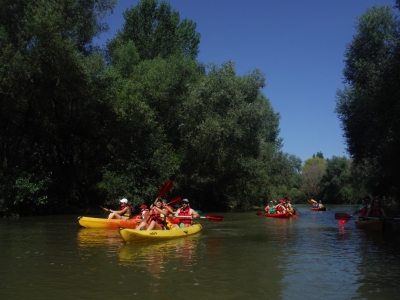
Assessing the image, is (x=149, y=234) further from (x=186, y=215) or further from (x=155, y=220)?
(x=186, y=215)

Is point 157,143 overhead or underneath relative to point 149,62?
underneath

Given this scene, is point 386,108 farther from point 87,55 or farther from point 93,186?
point 93,186

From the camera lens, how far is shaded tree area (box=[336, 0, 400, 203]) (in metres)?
18.2

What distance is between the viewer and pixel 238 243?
11.4 meters

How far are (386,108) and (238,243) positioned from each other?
28.5 feet

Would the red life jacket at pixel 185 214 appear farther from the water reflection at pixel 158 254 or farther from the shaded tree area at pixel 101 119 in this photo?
the shaded tree area at pixel 101 119

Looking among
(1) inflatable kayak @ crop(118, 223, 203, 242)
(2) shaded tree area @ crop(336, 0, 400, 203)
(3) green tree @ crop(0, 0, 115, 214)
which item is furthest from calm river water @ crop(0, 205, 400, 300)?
(3) green tree @ crop(0, 0, 115, 214)

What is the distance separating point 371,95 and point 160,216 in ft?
38.5

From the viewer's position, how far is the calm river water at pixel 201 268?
6.30 meters

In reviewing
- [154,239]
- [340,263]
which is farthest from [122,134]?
[340,263]

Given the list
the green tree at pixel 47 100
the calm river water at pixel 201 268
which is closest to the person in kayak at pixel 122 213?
the calm river water at pixel 201 268

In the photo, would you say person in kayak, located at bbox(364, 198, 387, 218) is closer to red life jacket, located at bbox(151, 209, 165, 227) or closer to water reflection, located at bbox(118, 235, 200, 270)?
water reflection, located at bbox(118, 235, 200, 270)

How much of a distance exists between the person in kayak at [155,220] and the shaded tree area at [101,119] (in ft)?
31.9

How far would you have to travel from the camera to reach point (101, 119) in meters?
23.5
